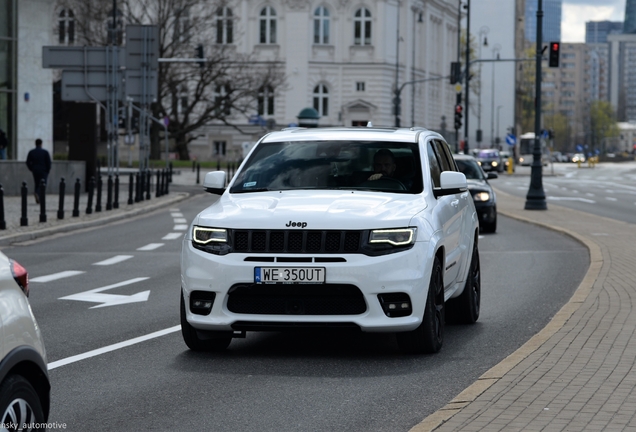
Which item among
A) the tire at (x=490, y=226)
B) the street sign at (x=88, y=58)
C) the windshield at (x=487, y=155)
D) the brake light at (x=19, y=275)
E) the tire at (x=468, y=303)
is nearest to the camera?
the brake light at (x=19, y=275)

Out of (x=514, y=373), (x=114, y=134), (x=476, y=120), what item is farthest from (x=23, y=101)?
(x=476, y=120)

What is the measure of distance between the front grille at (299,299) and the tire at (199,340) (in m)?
0.58

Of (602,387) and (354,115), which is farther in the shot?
(354,115)

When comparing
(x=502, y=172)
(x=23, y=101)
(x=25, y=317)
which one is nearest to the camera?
(x=25, y=317)

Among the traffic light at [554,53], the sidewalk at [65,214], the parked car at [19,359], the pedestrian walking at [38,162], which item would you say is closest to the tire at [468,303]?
the parked car at [19,359]

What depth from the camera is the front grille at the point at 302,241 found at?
8.27 metres

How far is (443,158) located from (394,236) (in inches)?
105

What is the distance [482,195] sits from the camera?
24141 mm

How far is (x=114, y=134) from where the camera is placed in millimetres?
40531

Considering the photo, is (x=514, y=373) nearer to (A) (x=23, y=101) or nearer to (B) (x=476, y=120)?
(A) (x=23, y=101)

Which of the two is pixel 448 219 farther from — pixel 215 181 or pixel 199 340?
Answer: pixel 199 340

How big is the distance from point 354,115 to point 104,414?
90810 millimetres

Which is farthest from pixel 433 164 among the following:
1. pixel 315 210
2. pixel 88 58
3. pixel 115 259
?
pixel 88 58

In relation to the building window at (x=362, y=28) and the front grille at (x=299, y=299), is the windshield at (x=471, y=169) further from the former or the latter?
the building window at (x=362, y=28)
